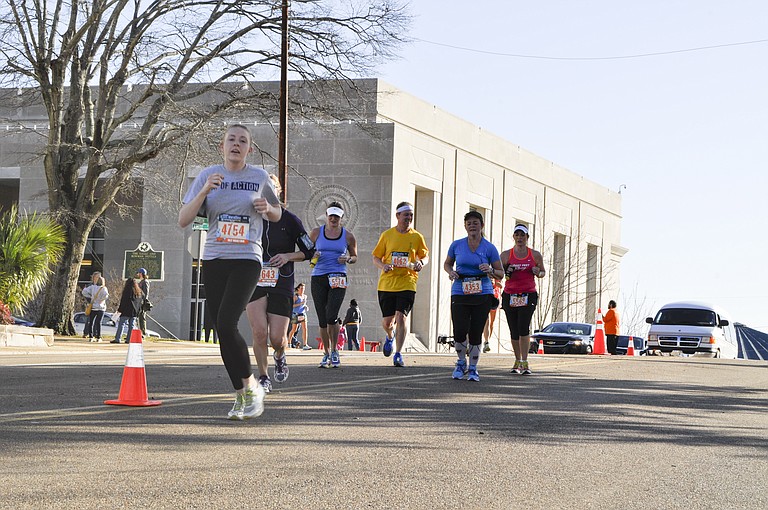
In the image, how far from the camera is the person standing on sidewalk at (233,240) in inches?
320

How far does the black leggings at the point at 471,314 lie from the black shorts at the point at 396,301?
187cm

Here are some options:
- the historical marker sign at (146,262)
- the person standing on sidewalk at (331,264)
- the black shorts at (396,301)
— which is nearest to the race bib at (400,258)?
the black shorts at (396,301)

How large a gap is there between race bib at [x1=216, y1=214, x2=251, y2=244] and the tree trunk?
23.0 meters

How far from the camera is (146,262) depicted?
34.3 m

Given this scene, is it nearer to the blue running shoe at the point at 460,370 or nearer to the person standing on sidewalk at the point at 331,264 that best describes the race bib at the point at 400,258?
the person standing on sidewalk at the point at 331,264

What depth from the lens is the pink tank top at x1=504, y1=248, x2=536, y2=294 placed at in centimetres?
1493

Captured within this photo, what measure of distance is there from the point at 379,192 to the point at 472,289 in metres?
38.8

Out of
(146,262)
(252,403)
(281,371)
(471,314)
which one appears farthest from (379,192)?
(252,403)

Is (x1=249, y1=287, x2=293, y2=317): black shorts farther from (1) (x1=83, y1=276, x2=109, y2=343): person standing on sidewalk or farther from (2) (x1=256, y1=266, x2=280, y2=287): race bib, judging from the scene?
(1) (x1=83, y1=276, x2=109, y2=343): person standing on sidewalk

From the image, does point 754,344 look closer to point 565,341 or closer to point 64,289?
point 565,341

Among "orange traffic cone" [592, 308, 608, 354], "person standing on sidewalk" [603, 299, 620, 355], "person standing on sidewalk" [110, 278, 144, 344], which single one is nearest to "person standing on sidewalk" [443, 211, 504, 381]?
"person standing on sidewalk" [110, 278, 144, 344]

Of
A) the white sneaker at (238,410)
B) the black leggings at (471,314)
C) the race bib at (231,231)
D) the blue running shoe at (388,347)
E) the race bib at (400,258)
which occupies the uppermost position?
the race bib at (400,258)

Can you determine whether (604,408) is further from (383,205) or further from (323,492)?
(383,205)

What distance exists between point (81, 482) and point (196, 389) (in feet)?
18.1
